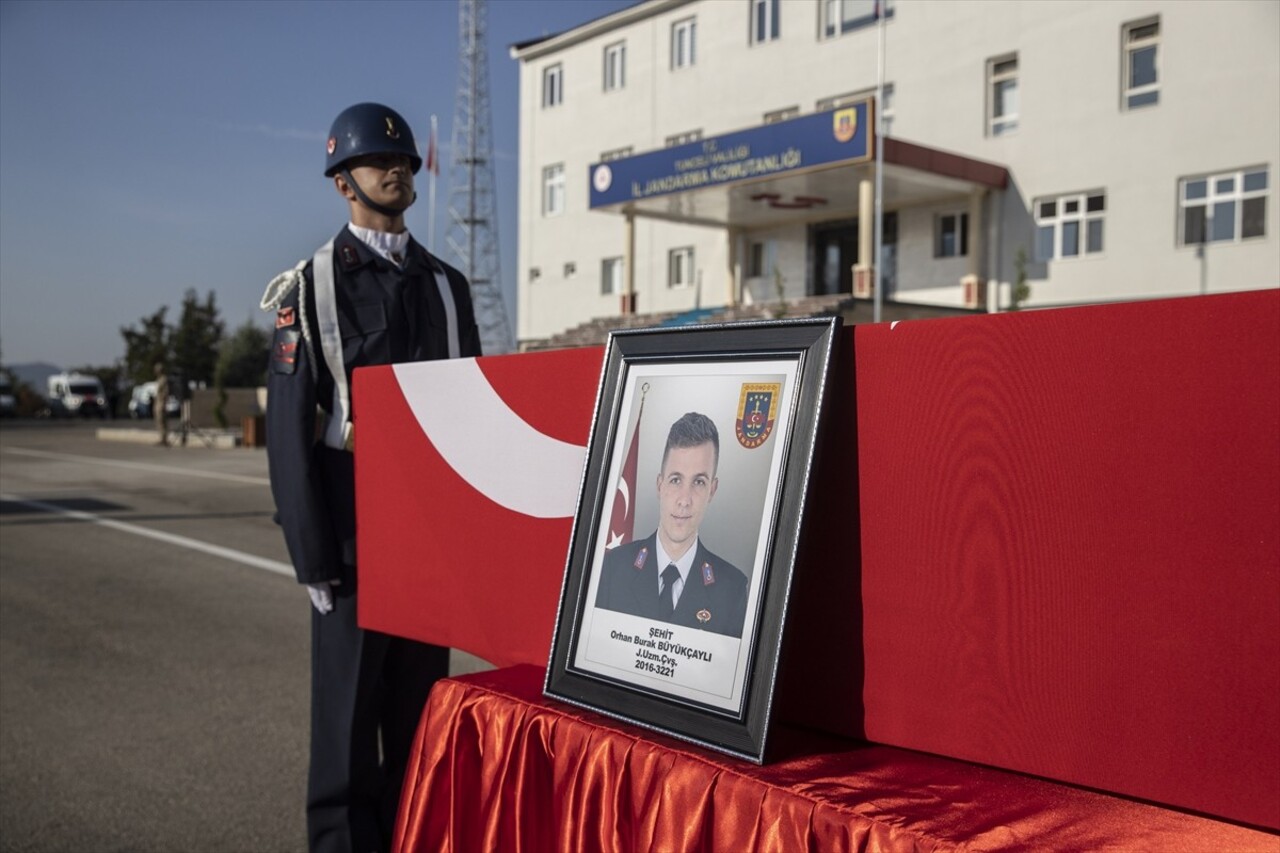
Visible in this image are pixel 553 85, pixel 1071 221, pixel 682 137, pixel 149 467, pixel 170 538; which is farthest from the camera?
pixel 553 85

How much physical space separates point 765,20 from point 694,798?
1.43 meters

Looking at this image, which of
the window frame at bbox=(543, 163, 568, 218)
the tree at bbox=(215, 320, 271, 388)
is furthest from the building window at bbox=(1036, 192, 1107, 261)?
the tree at bbox=(215, 320, 271, 388)

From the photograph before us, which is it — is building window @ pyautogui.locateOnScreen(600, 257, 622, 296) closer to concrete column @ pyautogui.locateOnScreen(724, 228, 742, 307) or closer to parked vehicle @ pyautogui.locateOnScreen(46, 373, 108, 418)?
concrete column @ pyautogui.locateOnScreen(724, 228, 742, 307)

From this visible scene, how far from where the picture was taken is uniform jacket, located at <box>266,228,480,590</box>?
274 centimetres

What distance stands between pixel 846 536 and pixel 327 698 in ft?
5.81

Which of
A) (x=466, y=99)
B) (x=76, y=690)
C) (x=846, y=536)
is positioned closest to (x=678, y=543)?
(x=846, y=536)

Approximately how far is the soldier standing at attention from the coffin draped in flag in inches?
14.7

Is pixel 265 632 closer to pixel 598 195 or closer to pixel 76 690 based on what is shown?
pixel 76 690

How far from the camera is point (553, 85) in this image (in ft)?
120

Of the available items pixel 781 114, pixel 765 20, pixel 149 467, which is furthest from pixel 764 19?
pixel 781 114

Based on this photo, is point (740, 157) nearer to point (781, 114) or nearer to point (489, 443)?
point (781, 114)

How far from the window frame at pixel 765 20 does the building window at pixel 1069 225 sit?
21.2 meters

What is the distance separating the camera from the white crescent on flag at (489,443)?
192cm

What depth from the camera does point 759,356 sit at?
60.3 inches
